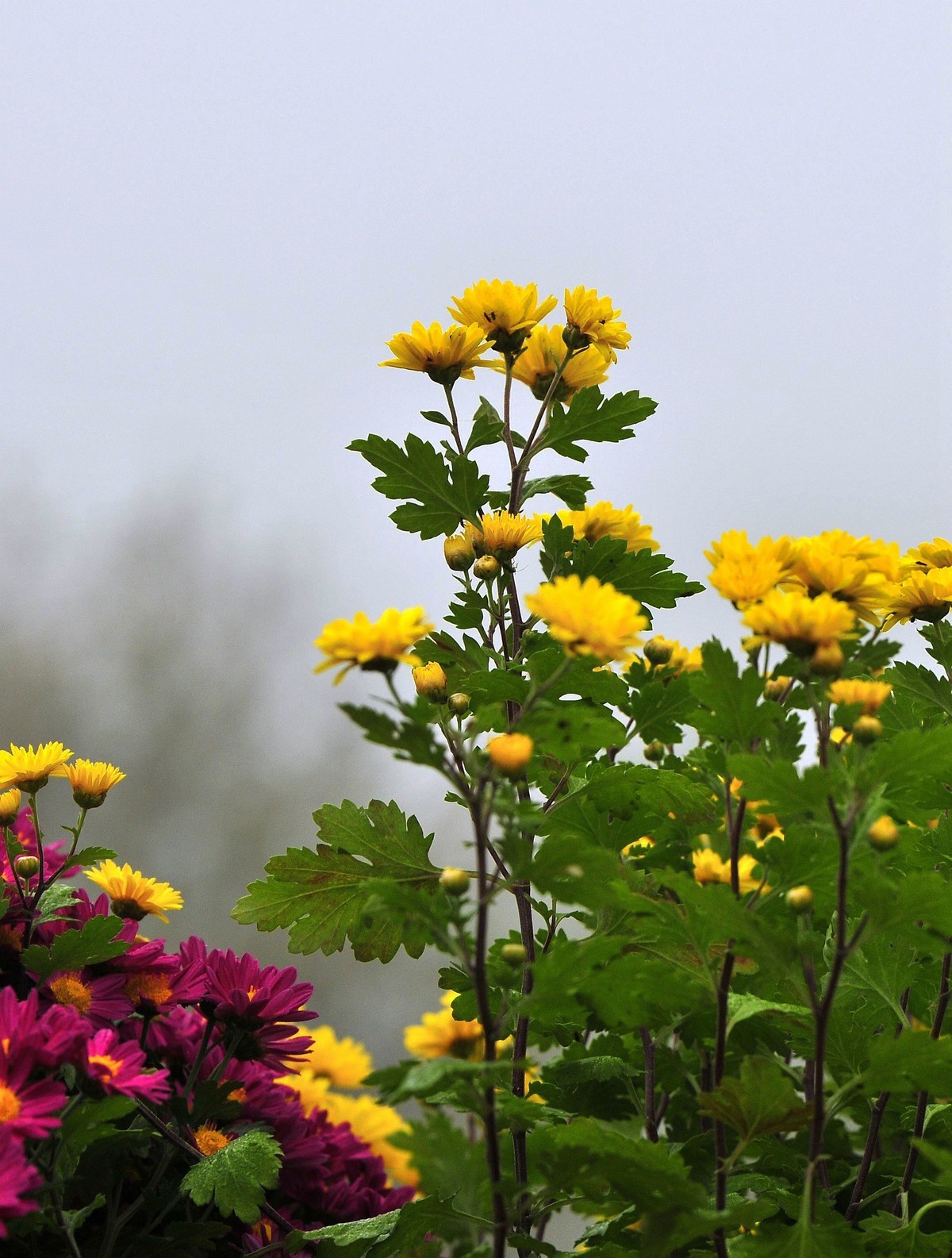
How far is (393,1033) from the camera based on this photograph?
3.02m

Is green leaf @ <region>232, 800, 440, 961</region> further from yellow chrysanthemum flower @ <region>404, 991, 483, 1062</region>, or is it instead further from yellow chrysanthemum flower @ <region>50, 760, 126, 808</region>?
yellow chrysanthemum flower @ <region>404, 991, 483, 1062</region>

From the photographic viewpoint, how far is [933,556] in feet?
2.81

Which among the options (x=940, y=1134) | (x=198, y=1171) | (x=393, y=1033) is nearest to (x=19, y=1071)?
(x=198, y=1171)

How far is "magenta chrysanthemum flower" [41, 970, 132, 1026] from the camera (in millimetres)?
767

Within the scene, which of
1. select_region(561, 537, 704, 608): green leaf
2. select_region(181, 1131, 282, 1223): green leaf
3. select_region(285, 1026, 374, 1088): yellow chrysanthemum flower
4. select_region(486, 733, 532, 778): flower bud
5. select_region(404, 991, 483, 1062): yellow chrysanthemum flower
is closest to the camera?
select_region(486, 733, 532, 778): flower bud

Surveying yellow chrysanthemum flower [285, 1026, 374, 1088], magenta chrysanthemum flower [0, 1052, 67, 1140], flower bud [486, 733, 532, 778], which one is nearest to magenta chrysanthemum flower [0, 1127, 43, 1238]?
magenta chrysanthemum flower [0, 1052, 67, 1140]

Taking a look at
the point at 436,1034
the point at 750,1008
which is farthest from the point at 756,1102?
the point at 436,1034

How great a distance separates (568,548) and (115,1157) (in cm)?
51

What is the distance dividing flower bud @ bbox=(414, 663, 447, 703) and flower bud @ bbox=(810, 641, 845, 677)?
10.7 inches

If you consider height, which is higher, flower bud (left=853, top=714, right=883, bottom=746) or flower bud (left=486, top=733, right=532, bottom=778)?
flower bud (left=853, top=714, right=883, bottom=746)

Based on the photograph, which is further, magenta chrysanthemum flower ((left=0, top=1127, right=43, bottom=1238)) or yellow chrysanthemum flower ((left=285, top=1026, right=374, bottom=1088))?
yellow chrysanthemum flower ((left=285, top=1026, right=374, bottom=1088))

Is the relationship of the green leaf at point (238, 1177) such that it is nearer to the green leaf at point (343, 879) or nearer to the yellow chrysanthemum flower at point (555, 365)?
the green leaf at point (343, 879)

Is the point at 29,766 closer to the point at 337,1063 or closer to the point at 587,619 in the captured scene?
the point at 587,619

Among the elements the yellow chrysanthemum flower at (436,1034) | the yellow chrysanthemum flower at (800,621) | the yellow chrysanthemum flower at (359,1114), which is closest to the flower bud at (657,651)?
the yellow chrysanthemum flower at (800,621)
